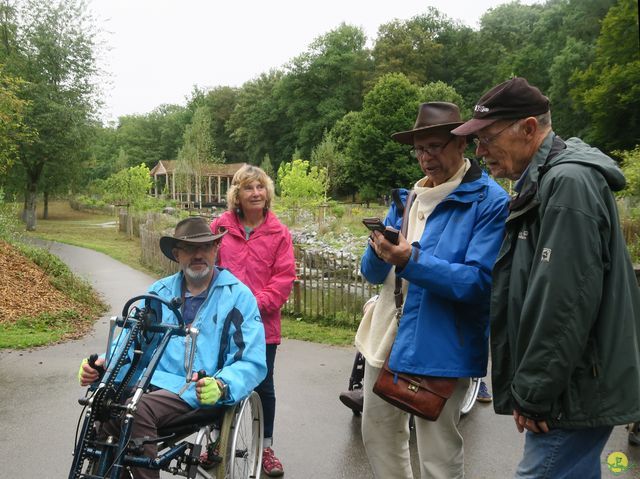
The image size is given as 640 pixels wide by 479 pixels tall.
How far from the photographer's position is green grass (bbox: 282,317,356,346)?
24.5ft

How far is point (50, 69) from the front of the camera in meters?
30.6

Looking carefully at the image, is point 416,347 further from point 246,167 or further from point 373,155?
point 373,155

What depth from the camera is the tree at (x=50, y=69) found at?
97.9 ft

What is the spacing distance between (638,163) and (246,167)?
13478 millimetres

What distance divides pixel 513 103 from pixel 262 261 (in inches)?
85.4

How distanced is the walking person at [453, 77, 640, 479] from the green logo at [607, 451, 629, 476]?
221 centimetres

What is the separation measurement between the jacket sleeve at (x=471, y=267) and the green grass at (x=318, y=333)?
5081 millimetres

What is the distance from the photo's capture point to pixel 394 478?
2775 millimetres

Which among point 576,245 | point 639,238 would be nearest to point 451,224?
→ point 576,245

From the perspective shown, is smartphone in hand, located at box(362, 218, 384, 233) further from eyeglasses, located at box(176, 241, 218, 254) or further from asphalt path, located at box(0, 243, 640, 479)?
asphalt path, located at box(0, 243, 640, 479)

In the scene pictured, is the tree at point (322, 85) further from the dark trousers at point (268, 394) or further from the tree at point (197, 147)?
the dark trousers at point (268, 394)

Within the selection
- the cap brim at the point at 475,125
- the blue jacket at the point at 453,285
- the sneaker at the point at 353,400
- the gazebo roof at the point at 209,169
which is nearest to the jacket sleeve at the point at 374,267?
the blue jacket at the point at 453,285

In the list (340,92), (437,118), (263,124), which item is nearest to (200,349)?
(437,118)

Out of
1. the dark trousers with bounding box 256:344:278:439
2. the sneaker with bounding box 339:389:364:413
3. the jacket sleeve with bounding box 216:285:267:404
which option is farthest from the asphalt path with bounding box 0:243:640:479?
the jacket sleeve with bounding box 216:285:267:404
